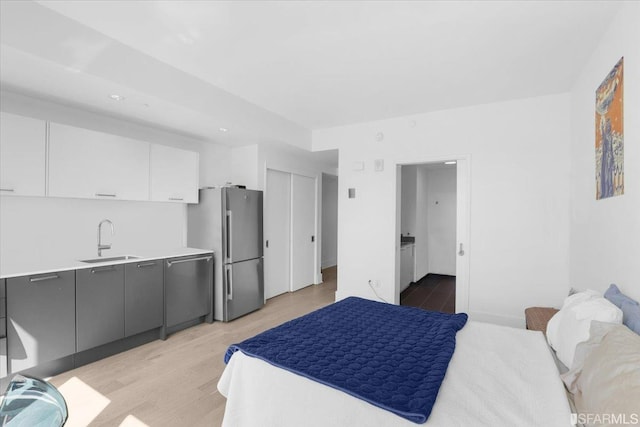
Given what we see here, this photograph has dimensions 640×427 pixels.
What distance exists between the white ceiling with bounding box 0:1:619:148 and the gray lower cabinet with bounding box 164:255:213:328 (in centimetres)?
167

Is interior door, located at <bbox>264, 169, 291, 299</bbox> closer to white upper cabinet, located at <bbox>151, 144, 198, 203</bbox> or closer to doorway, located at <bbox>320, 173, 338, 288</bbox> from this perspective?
white upper cabinet, located at <bbox>151, 144, 198, 203</bbox>

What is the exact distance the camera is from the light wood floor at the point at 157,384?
215cm

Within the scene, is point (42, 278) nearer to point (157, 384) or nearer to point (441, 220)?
point (157, 384)

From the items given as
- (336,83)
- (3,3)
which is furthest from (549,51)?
(3,3)

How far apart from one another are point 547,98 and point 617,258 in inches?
89.0

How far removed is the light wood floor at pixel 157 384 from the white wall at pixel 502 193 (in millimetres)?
2497

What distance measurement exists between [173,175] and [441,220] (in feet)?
17.8

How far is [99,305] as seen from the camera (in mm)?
2939

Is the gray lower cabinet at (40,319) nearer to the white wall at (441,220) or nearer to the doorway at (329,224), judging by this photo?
the doorway at (329,224)

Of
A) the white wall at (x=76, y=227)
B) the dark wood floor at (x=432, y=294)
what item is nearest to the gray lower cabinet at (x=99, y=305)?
the white wall at (x=76, y=227)

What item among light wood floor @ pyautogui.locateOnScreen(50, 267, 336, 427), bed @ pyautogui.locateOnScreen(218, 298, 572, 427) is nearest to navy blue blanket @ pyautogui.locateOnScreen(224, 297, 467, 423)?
bed @ pyautogui.locateOnScreen(218, 298, 572, 427)

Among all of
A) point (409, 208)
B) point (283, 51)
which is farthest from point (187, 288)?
point (409, 208)

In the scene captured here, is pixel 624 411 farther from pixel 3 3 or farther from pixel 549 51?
pixel 3 3

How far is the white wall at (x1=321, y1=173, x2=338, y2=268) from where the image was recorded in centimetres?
757
